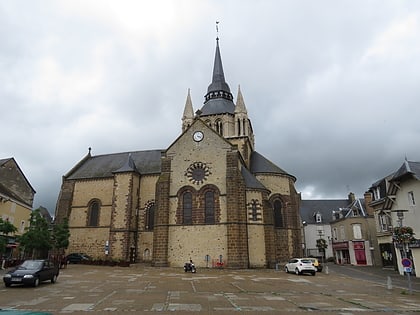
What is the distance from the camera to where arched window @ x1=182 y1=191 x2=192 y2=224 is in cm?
2889

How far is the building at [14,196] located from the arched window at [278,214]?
78.5 feet

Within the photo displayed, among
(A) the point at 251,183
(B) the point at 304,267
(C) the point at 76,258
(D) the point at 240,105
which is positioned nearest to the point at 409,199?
(B) the point at 304,267

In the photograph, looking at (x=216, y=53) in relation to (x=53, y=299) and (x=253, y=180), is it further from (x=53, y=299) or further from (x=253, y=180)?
(x=53, y=299)

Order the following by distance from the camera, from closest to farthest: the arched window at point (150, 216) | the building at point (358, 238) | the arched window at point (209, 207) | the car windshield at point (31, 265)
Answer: the car windshield at point (31, 265), the arched window at point (209, 207), the arched window at point (150, 216), the building at point (358, 238)

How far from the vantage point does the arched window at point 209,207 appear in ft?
93.3

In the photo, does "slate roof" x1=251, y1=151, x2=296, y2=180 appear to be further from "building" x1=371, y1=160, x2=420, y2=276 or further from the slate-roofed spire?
"building" x1=371, y1=160, x2=420, y2=276

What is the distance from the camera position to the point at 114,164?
40.4 meters

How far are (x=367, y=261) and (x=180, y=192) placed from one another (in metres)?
25.5

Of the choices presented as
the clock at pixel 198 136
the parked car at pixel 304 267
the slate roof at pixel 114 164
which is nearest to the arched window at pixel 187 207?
the clock at pixel 198 136

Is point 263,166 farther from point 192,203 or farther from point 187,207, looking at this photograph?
point 187,207

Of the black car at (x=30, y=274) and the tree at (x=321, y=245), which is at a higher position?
the tree at (x=321, y=245)

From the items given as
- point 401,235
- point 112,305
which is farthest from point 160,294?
point 401,235

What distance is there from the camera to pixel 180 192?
1169 inches

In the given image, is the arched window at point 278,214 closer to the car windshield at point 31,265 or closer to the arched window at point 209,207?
the arched window at point 209,207
